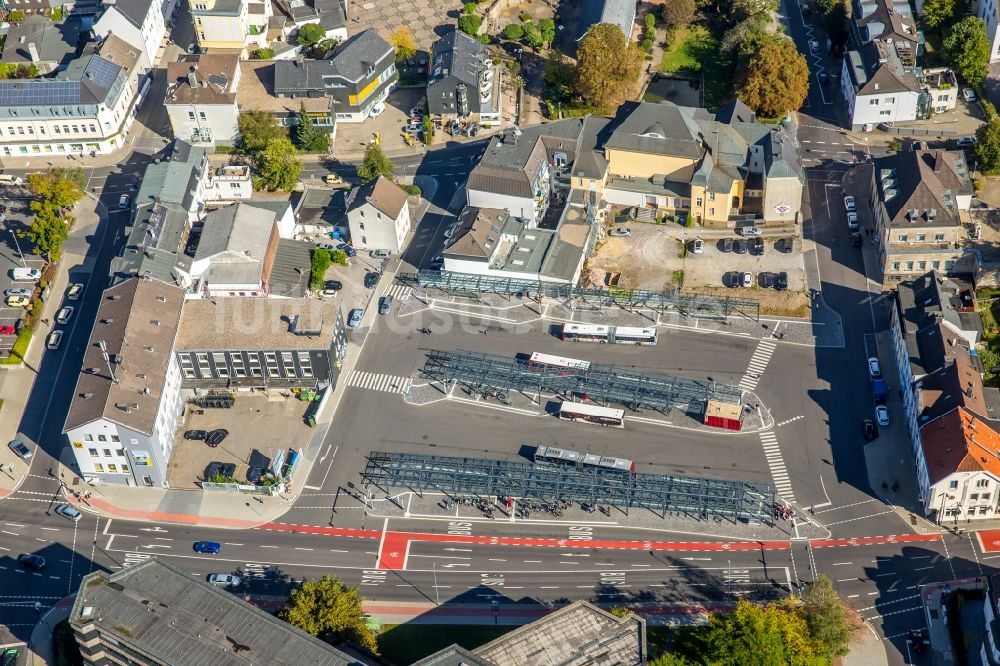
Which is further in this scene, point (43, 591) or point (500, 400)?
point (500, 400)

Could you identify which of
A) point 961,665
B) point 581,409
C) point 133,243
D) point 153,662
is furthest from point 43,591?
point 961,665

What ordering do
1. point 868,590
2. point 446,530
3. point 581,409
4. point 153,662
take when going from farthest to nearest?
1. point 581,409
2. point 446,530
3. point 868,590
4. point 153,662

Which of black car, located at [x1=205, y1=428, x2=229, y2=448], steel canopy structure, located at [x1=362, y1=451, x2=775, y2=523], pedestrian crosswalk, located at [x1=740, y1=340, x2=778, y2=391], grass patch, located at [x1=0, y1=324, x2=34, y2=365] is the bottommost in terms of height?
grass patch, located at [x1=0, y1=324, x2=34, y2=365]

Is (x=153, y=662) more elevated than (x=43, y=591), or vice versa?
(x=153, y=662)

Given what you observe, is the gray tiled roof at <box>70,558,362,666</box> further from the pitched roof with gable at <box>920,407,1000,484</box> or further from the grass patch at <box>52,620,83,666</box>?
the pitched roof with gable at <box>920,407,1000,484</box>

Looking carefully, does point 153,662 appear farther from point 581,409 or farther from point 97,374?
point 581,409

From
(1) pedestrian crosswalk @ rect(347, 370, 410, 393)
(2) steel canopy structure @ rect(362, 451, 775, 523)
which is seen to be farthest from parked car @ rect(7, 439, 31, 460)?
(2) steel canopy structure @ rect(362, 451, 775, 523)

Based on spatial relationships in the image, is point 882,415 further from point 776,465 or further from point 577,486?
point 577,486

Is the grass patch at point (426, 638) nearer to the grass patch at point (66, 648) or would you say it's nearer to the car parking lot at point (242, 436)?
the car parking lot at point (242, 436)
